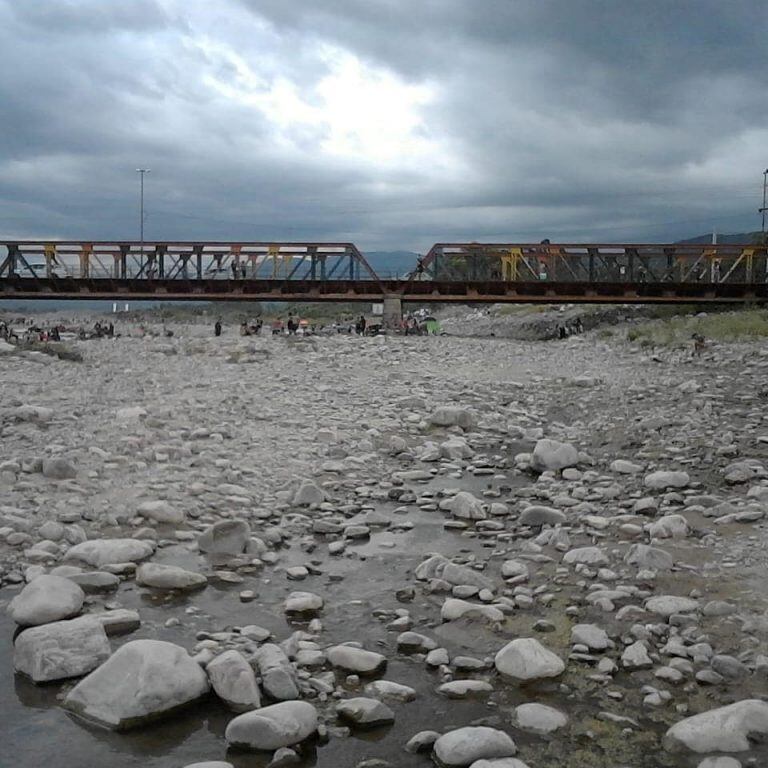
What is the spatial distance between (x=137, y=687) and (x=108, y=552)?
269 centimetres

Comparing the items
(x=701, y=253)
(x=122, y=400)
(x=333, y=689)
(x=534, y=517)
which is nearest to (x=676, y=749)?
(x=333, y=689)

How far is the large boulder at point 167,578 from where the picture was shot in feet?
22.3

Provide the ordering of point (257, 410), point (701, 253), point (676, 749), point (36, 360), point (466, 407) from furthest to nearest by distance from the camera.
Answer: point (701, 253), point (36, 360), point (466, 407), point (257, 410), point (676, 749)

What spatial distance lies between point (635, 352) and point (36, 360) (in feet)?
64.3

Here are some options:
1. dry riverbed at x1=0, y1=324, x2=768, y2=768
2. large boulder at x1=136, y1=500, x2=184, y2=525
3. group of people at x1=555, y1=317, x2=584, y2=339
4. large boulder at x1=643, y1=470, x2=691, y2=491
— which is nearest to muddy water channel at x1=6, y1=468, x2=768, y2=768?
dry riverbed at x1=0, y1=324, x2=768, y2=768

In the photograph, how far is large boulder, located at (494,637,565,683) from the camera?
5.26 meters

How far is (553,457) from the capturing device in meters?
11.0

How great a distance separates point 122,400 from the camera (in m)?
15.1

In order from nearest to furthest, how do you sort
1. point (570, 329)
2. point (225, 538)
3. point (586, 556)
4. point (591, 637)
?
1. point (591, 637)
2. point (586, 556)
3. point (225, 538)
4. point (570, 329)

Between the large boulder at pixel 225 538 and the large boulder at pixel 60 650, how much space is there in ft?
6.93

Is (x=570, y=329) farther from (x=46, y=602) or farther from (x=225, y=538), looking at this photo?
(x=46, y=602)

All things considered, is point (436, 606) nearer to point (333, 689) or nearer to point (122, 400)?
point (333, 689)

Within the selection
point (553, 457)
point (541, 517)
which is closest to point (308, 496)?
point (541, 517)

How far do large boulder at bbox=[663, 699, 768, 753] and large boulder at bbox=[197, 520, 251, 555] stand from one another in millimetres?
4349
